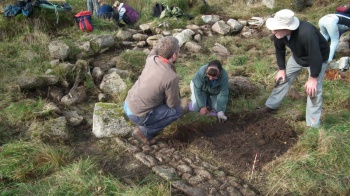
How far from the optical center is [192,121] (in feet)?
15.2

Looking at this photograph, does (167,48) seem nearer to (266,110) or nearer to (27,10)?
(266,110)

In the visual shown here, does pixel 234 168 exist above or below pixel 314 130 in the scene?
below

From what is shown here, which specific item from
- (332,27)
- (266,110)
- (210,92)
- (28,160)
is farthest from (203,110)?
(332,27)

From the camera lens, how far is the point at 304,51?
3.94 metres

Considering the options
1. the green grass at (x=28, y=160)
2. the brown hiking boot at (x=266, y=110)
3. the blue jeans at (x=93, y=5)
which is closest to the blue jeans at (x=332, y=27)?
the brown hiking boot at (x=266, y=110)

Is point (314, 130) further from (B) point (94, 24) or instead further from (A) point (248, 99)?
(B) point (94, 24)

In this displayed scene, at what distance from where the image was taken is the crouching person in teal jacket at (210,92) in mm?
4375

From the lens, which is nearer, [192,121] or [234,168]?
[234,168]

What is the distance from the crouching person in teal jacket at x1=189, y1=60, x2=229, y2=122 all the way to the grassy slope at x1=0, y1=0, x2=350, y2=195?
406 millimetres

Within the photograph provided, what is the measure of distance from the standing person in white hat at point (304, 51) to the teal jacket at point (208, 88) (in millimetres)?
795

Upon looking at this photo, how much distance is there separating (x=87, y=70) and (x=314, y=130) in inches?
158

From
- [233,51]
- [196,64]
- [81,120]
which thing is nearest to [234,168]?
[81,120]

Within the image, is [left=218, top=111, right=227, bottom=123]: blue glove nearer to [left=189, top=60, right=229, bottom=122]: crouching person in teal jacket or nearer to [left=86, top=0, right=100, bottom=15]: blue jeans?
[left=189, top=60, right=229, bottom=122]: crouching person in teal jacket

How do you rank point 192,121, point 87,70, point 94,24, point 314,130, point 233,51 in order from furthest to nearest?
point 94,24, point 233,51, point 87,70, point 192,121, point 314,130
